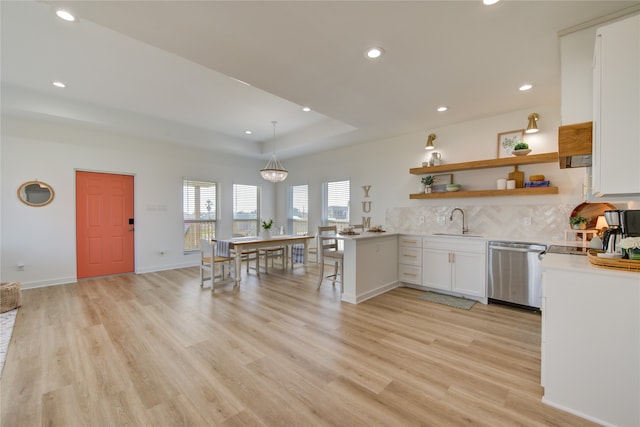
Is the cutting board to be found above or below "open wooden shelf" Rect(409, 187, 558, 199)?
above

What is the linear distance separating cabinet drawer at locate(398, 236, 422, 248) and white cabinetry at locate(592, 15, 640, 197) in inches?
105

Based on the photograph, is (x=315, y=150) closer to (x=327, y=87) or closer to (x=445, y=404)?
(x=327, y=87)

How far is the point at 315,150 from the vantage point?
20.9ft

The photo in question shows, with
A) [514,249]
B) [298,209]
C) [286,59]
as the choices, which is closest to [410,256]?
[514,249]

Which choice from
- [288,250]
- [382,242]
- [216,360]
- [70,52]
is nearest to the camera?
[216,360]

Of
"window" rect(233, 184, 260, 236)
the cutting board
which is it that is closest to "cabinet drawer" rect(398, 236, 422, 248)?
the cutting board

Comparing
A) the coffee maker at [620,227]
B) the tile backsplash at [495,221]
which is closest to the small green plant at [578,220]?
the tile backsplash at [495,221]

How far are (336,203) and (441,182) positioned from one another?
7.86 ft

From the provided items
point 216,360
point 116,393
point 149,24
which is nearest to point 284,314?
point 216,360

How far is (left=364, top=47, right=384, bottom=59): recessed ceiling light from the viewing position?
2354mm

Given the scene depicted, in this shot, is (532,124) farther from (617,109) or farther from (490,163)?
(617,109)

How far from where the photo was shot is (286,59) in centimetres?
249

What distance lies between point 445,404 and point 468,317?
169cm

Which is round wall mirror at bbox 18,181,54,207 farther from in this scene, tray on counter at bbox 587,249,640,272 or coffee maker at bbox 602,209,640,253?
coffee maker at bbox 602,209,640,253
